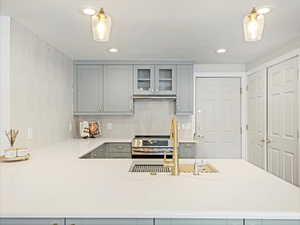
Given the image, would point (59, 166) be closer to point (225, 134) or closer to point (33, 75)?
point (33, 75)

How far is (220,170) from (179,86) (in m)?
2.55

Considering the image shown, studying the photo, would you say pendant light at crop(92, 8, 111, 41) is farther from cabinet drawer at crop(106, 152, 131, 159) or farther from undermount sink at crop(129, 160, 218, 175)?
cabinet drawer at crop(106, 152, 131, 159)

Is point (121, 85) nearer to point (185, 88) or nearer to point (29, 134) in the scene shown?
point (185, 88)

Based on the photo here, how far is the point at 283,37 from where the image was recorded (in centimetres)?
309

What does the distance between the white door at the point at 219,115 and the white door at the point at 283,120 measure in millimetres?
970

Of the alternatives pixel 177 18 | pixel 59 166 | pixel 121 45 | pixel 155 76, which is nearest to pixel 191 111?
pixel 155 76

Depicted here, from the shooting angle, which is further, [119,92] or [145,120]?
[145,120]

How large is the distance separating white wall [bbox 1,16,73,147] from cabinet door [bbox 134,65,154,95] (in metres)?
1.06

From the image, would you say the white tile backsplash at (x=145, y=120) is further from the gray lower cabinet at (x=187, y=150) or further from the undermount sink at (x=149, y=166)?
the undermount sink at (x=149, y=166)

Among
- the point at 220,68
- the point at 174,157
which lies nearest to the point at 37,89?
the point at 174,157

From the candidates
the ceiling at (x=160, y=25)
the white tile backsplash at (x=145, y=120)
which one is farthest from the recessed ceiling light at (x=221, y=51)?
the white tile backsplash at (x=145, y=120)

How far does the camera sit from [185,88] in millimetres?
4309

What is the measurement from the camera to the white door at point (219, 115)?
15.7 ft

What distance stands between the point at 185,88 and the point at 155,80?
1.64ft
